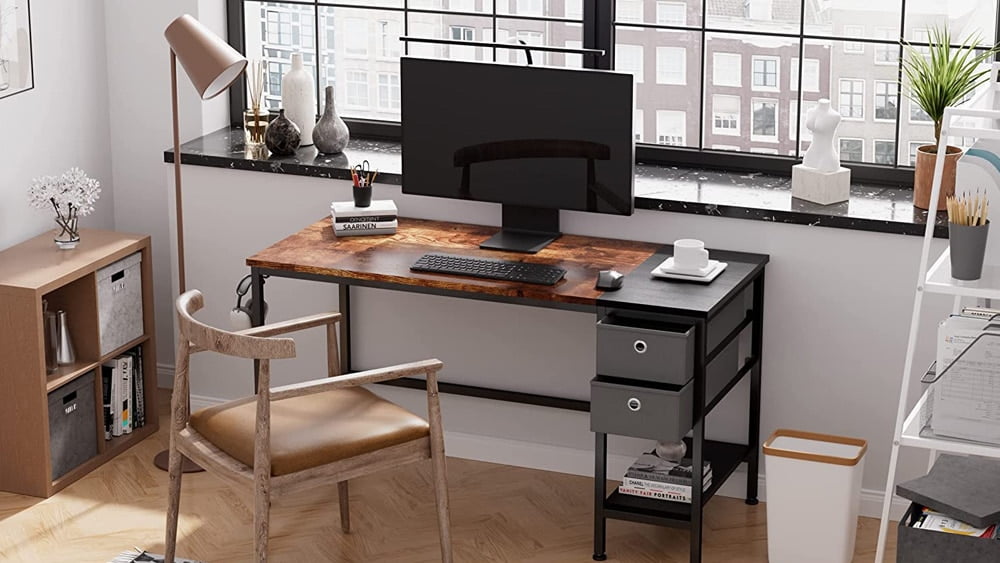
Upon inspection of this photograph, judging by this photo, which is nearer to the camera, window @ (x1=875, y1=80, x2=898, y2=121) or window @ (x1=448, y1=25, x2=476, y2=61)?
window @ (x1=875, y1=80, x2=898, y2=121)

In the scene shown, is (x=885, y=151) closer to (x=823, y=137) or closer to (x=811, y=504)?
(x=823, y=137)

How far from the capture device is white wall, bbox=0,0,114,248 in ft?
14.3

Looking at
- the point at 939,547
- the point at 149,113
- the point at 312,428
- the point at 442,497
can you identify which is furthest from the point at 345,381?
the point at 149,113

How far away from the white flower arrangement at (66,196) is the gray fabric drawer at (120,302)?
152 millimetres

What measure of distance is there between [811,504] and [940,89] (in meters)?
1.15

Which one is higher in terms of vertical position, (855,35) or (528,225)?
(855,35)

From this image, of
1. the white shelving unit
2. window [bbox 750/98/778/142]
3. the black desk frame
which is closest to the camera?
the white shelving unit

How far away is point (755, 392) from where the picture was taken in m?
4.02

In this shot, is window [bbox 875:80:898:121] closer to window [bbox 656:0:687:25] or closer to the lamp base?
window [bbox 656:0:687:25]

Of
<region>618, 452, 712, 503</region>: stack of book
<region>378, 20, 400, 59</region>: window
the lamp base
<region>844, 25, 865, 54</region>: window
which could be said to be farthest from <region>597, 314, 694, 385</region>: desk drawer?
<region>378, 20, 400, 59</region>: window

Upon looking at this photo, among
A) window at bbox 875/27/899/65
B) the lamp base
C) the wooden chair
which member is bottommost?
the lamp base

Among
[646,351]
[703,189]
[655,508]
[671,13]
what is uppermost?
[671,13]

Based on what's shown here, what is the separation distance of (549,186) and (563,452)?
825 millimetres

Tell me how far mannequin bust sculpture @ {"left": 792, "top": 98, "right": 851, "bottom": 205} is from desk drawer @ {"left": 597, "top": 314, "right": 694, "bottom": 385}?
0.70m
